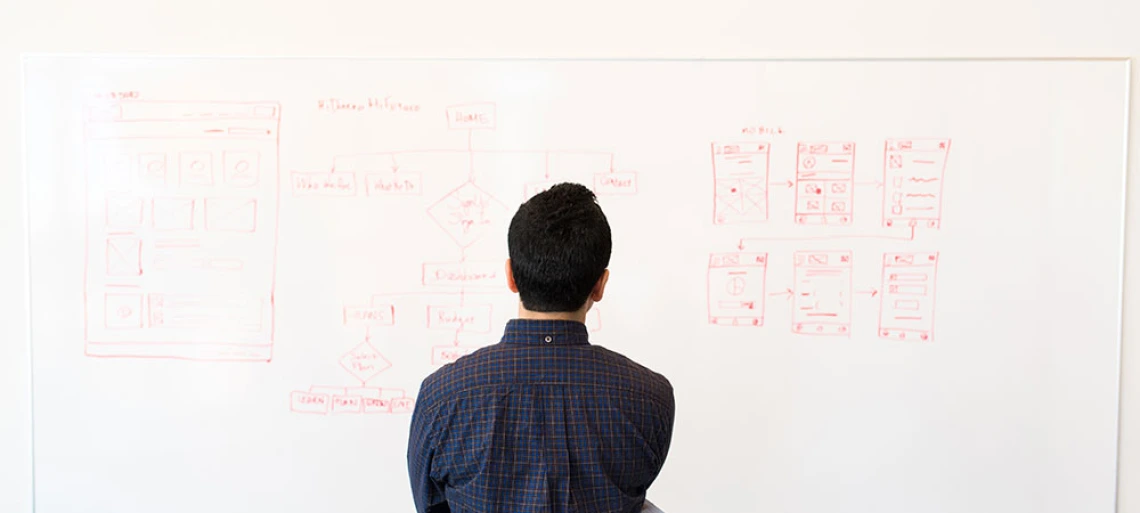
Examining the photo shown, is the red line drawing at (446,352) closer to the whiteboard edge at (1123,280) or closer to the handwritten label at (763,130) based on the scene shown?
the handwritten label at (763,130)

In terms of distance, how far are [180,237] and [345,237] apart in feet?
1.52

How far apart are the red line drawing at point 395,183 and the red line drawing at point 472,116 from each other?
177 millimetres

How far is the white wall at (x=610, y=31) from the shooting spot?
2.09 meters


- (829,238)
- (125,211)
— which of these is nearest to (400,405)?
(125,211)

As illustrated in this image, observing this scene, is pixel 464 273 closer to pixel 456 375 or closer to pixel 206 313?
pixel 206 313

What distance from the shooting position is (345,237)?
6.87ft

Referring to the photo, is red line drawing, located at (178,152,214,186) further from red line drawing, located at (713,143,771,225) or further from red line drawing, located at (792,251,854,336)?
red line drawing, located at (792,251,854,336)

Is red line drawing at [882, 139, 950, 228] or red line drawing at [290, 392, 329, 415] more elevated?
red line drawing at [882, 139, 950, 228]

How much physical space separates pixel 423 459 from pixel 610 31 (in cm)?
136

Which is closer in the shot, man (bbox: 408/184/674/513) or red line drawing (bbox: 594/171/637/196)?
man (bbox: 408/184/674/513)

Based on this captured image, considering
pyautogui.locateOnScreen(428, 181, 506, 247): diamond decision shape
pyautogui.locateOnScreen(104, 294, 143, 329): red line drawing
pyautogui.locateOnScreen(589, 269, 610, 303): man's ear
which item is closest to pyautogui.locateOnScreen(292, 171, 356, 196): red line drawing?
pyautogui.locateOnScreen(428, 181, 506, 247): diamond decision shape

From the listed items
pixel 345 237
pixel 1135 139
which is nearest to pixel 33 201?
pixel 345 237

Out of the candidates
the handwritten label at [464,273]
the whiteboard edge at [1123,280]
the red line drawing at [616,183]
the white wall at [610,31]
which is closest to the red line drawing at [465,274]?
the handwritten label at [464,273]

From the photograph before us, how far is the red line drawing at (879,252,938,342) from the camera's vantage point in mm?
2072
